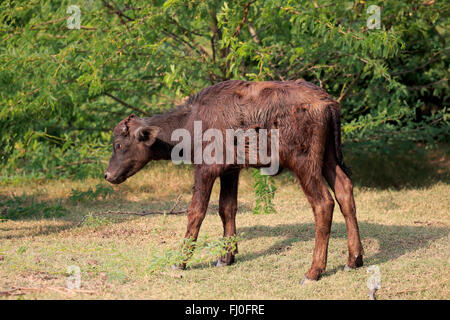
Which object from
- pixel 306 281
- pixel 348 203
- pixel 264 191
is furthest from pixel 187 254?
pixel 264 191

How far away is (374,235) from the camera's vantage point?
309 inches

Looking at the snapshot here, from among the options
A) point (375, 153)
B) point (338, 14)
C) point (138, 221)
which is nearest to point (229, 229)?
point (138, 221)

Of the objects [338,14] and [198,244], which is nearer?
[198,244]

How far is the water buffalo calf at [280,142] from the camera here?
6.17 meters

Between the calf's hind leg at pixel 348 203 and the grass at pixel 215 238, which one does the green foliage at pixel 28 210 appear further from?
the calf's hind leg at pixel 348 203

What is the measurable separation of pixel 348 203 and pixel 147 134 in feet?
7.79

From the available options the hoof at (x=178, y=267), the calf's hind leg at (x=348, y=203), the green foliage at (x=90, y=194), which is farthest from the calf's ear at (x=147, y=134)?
the green foliage at (x=90, y=194)

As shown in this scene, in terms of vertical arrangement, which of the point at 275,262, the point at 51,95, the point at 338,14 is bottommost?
the point at 275,262

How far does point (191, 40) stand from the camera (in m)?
11.6

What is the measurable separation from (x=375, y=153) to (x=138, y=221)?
21.6 ft

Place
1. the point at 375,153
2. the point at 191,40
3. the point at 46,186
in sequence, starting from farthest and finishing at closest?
1. the point at 375,153
2. the point at 46,186
3. the point at 191,40

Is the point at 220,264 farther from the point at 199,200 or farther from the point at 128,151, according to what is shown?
the point at 128,151

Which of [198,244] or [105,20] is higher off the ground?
[105,20]
